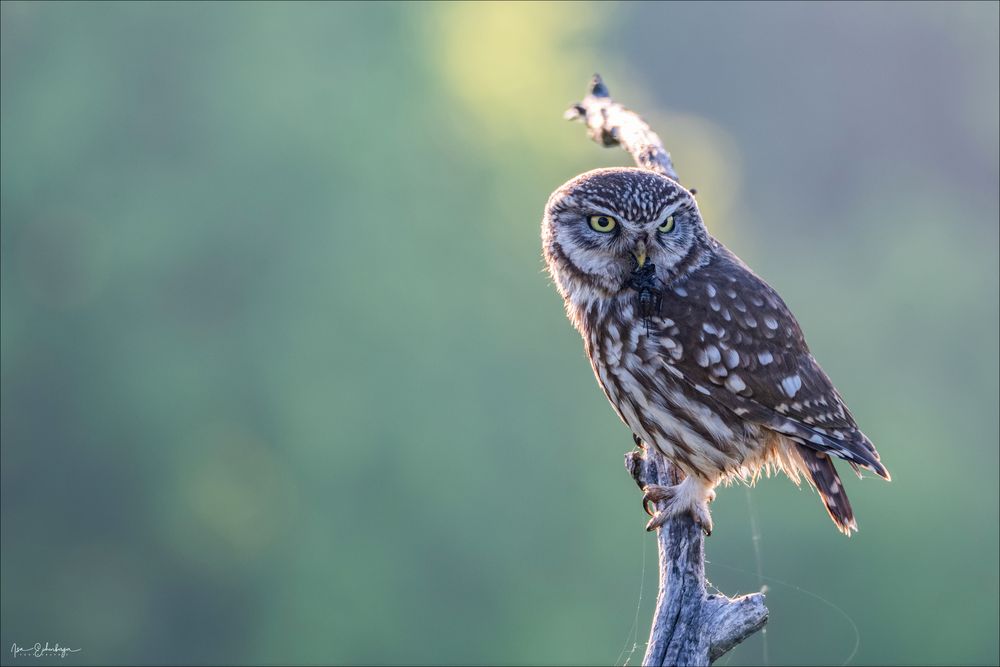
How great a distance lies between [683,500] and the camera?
9.75 feet

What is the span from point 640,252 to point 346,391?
29.5ft

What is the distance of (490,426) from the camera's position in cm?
1179

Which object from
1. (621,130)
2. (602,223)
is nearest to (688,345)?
(602,223)

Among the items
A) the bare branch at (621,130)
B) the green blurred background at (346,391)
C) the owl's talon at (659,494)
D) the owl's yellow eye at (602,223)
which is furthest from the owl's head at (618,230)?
the green blurred background at (346,391)

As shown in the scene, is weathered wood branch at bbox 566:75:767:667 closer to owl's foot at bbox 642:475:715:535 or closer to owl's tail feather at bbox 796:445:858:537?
owl's foot at bbox 642:475:715:535

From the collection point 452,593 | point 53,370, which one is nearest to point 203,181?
point 53,370

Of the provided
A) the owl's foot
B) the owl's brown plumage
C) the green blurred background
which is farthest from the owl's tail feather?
the green blurred background

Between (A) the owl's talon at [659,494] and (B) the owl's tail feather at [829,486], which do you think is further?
(A) the owl's talon at [659,494]

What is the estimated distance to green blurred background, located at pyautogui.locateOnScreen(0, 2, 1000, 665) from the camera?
1127 centimetres

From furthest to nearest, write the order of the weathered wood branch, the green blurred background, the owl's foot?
the green blurred background → the owl's foot → the weathered wood branch

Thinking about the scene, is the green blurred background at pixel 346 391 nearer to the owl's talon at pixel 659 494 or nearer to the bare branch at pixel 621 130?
the bare branch at pixel 621 130

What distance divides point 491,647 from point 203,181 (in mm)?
6123

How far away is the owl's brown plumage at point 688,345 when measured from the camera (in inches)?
111

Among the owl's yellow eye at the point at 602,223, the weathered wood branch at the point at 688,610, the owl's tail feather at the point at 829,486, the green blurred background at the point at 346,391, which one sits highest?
the green blurred background at the point at 346,391
